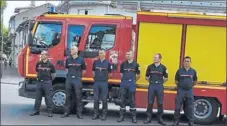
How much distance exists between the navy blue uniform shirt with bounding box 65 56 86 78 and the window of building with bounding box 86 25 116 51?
1.94 ft

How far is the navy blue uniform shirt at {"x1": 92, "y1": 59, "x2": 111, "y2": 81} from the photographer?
34.9ft

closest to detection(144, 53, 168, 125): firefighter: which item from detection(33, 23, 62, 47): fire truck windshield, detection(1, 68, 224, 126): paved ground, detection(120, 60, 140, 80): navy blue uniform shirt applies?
detection(120, 60, 140, 80): navy blue uniform shirt

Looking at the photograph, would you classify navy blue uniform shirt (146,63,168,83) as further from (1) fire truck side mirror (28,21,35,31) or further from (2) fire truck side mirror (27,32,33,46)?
(1) fire truck side mirror (28,21,35,31)

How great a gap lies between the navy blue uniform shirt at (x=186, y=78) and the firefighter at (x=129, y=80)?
3.15ft

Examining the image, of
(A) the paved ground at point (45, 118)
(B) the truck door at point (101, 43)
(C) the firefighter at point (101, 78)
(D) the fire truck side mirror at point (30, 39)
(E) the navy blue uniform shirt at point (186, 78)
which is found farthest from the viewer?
(D) the fire truck side mirror at point (30, 39)

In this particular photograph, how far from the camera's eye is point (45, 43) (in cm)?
1140

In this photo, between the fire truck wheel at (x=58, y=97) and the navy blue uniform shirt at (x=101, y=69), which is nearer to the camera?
the navy blue uniform shirt at (x=101, y=69)

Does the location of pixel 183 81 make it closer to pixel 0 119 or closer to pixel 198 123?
pixel 198 123

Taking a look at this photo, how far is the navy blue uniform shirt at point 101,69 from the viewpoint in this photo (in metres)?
10.6

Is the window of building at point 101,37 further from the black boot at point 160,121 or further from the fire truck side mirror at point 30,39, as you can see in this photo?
the black boot at point 160,121

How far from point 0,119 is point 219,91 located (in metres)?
5.03

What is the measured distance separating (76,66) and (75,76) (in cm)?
24

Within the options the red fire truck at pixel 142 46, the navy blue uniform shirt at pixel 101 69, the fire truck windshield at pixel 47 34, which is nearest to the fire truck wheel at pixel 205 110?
the red fire truck at pixel 142 46

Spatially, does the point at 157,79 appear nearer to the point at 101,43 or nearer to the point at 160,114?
the point at 160,114
